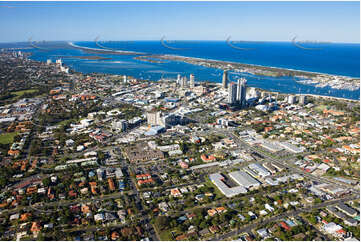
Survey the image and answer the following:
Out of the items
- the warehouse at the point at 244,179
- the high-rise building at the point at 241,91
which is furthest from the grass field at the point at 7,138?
the high-rise building at the point at 241,91

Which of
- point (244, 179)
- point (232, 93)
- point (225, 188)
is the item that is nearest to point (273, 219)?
point (225, 188)

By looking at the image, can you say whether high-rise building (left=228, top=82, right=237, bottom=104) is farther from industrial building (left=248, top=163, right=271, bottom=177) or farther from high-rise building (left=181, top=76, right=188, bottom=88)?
industrial building (left=248, top=163, right=271, bottom=177)

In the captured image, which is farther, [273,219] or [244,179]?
[244,179]

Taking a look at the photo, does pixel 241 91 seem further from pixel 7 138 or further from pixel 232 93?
pixel 7 138

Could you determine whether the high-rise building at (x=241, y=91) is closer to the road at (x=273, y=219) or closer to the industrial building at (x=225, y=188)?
the industrial building at (x=225, y=188)

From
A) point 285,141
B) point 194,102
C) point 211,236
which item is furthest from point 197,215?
point 194,102

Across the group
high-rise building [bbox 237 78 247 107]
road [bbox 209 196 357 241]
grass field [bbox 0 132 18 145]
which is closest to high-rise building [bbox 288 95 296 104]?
high-rise building [bbox 237 78 247 107]

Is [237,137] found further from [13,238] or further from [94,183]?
[13,238]
